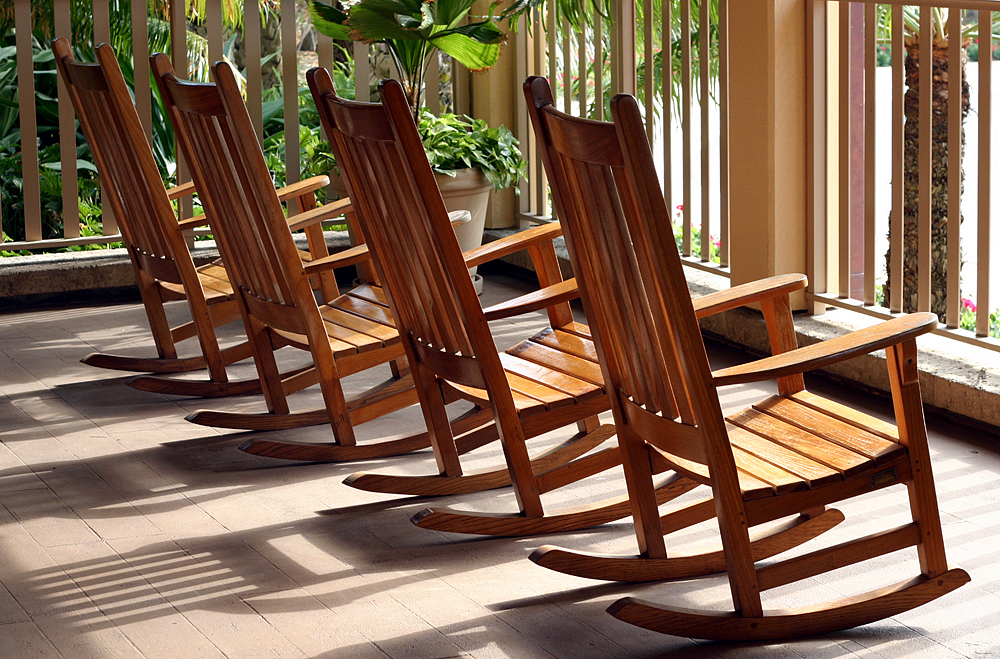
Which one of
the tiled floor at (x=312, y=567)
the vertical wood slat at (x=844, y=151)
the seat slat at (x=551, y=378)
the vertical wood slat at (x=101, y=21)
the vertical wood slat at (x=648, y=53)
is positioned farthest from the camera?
the vertical wood slat at (x=101, y=21)

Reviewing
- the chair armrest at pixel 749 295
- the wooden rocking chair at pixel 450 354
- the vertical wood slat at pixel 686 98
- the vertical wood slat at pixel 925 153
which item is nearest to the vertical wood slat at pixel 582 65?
the vertical wood slat at pixel 686 98

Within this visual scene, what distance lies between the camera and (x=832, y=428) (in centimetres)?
213

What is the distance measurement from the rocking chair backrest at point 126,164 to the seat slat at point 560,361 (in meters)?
1.02

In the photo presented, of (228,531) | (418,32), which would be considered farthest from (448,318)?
(418,32)

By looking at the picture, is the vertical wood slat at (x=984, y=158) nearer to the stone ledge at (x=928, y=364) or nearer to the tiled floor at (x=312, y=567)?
the stone ledge at (x=928, y=364)

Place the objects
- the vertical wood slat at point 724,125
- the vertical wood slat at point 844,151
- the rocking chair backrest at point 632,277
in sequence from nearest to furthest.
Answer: the rocking chair backrest at point 632,277 < the vertical wood slat at point 844,151 < the vertical wood slat at point 724,125

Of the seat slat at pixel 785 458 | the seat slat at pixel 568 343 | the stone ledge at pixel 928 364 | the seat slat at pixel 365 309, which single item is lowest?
the stone ledge at pixel 928 364

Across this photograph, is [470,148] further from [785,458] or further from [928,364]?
[785,458]

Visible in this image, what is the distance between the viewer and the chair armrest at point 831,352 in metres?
1.83

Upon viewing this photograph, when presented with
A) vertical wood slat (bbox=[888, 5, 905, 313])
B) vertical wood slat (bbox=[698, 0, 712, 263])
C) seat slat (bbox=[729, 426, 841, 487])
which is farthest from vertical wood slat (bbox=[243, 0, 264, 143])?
seat slat (bbox=[729, 426, 841, 487])

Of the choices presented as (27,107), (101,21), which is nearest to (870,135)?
(101,21)

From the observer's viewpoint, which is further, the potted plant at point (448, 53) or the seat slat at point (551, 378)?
the potted plant at point (448, 53)

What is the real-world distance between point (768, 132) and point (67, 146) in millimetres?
2833

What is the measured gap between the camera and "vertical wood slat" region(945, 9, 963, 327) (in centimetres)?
302
